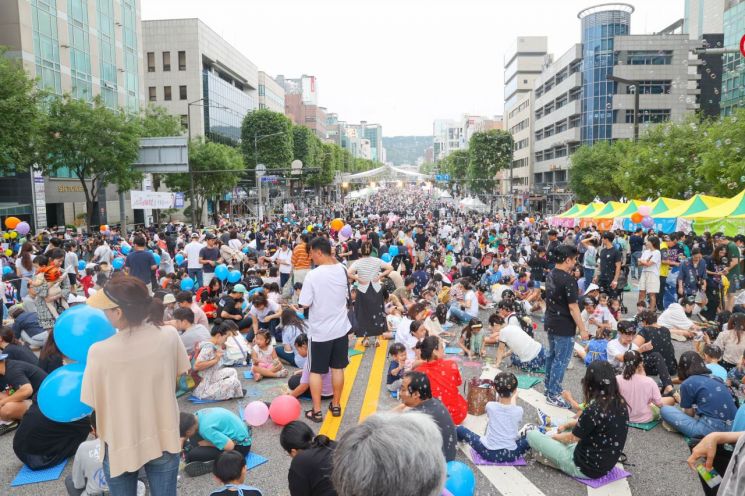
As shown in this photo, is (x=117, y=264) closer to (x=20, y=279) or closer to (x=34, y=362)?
(x=20, y=279)

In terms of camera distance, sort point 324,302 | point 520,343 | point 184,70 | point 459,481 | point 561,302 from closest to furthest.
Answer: point 459,481
point 324,302
point 561,302
point 520,343
point 184,70

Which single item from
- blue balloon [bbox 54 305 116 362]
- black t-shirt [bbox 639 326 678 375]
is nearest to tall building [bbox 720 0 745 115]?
black t-shirt [bbox 639 326 678 375]

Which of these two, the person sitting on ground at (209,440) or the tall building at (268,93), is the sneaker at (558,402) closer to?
the person sitting on ground at (209,440)

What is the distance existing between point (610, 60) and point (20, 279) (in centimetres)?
5492

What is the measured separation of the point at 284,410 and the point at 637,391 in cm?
364

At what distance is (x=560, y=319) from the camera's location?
19.5ft

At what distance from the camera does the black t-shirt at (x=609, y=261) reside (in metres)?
11.4

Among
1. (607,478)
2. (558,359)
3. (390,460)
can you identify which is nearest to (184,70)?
(558,359)

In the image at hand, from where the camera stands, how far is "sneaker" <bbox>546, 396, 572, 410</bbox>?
596 centimetres

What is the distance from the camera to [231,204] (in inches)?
2249

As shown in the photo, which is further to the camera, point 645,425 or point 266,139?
point 266,139

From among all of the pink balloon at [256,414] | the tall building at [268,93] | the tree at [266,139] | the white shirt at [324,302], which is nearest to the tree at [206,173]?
the tree at [266,139]

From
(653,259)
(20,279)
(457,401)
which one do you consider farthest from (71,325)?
(653,259)

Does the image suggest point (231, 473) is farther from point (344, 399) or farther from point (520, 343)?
point (520, 343)
